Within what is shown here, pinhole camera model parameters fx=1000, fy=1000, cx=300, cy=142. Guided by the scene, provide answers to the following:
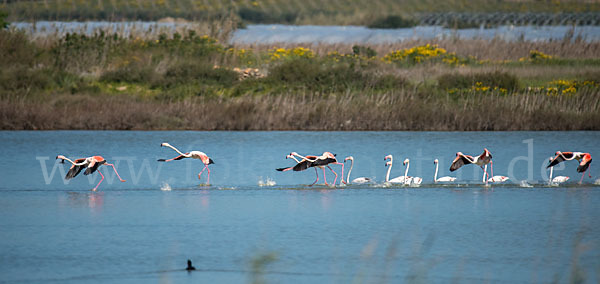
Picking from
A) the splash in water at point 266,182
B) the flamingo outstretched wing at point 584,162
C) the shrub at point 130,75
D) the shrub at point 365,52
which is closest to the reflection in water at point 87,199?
the splash in water at point 266,182

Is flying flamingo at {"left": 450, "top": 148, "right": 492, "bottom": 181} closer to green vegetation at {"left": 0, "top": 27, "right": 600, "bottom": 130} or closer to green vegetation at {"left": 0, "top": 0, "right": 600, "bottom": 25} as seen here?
green vegetation at {"left": 0, "top": 27, "right": 600, "bottom": 130}

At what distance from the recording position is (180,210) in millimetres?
14719

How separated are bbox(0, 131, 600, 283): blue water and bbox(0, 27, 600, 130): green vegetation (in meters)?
4.72

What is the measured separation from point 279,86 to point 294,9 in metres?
32.1

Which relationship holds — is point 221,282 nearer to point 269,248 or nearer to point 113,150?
point 269,248

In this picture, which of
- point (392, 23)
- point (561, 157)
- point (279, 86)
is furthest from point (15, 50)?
point (392, 23)

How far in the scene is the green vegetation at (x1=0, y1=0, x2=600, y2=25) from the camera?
54812mm

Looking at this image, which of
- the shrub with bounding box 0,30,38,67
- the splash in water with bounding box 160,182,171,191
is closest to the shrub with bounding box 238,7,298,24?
the shrub with bounding box 0,30,38,67

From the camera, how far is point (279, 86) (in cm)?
3078

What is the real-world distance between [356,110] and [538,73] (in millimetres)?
9368

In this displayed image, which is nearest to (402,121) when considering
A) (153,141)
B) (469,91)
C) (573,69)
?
(469,91)

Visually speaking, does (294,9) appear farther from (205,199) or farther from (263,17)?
(205,199)

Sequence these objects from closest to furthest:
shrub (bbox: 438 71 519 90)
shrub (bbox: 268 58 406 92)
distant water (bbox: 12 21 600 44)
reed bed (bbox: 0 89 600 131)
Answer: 1. reed bed (bbox: 0 89 600 131)
2. shrub (bbox: 438 71 519 90)
3. shrub (bbox: 268 58 406 92)
4. distant water (bbox: 12 21 600 44)

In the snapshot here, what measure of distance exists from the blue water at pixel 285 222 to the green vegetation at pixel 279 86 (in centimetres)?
472
